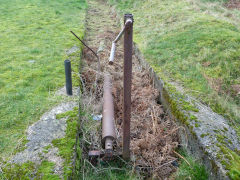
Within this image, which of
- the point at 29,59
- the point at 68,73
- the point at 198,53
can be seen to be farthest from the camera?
the point at 29,59

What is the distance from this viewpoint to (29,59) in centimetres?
573

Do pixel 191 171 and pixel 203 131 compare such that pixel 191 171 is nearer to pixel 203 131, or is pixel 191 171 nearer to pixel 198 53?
pixel 203 131

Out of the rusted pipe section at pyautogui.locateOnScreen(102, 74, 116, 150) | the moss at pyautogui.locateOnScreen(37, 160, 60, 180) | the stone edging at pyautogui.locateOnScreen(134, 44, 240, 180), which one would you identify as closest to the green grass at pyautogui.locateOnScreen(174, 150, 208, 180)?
the stone edging at pyautogui.locateOnScreen(134, 44, 240, 180)

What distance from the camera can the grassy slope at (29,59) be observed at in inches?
144

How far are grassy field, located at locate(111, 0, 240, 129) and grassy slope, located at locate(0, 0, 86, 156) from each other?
240 centimetres

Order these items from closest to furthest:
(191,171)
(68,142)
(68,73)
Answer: (191,171) → (68,142) → (68,73)

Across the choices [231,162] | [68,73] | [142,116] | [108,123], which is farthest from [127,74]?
[142,116]

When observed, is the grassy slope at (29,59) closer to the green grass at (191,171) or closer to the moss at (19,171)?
the moss at (19,171)

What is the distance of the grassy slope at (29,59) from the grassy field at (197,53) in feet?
7.88

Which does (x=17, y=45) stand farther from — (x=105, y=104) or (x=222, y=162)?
(x=222, y=162)

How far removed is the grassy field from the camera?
4.40m

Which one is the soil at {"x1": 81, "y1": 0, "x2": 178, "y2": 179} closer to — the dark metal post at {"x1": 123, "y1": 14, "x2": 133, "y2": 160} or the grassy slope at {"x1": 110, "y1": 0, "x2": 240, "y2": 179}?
the dark metal post at {"x1": 123, "y1": 14, "x2": 133, "y2": 160}

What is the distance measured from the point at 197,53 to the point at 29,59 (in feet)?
13.6

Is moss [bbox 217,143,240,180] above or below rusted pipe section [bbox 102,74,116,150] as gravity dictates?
Result: above
